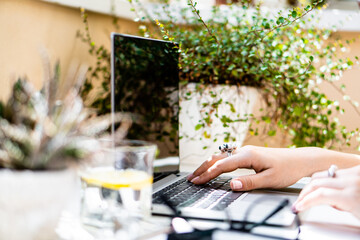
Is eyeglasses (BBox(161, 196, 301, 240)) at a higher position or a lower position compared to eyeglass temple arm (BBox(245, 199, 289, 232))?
lower

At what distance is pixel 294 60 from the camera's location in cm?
124

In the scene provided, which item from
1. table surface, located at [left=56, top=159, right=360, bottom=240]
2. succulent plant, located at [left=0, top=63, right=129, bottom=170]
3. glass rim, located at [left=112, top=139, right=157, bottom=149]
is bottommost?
table surface, located at [left=56, top=159, right=360, bottom=240]

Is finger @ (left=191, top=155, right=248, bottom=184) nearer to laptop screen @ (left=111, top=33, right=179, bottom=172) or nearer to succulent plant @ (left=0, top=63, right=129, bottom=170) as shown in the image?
laptop screen @ (left=111, top=33, right=179, bottom=172)

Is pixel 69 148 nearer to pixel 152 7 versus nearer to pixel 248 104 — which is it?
pixel 248 104

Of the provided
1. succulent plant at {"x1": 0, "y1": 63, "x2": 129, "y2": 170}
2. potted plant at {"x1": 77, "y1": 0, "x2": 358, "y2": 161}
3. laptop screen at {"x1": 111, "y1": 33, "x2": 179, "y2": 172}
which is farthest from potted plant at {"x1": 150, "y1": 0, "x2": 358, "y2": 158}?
succulent plant at {"x1": 0, "y1": 63, "x2": 129, "y2": 170}

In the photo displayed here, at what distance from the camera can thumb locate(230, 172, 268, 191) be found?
0.76 metres

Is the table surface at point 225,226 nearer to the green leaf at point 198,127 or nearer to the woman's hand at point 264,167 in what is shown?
the woman's hand at point 264,167

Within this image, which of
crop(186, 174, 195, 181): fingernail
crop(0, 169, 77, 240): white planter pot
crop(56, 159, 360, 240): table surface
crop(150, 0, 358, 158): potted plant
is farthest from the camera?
crop(150, 0, 358, 158): potted plant

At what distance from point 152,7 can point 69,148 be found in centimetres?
111

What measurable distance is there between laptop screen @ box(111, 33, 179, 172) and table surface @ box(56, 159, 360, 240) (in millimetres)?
302

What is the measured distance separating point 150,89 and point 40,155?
0.53 meters

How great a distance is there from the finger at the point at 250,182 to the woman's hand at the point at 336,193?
14cm

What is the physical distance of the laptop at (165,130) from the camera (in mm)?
632

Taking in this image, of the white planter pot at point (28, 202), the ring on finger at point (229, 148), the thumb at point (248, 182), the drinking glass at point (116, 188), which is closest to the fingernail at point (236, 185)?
the thumb at point (248, 182)
